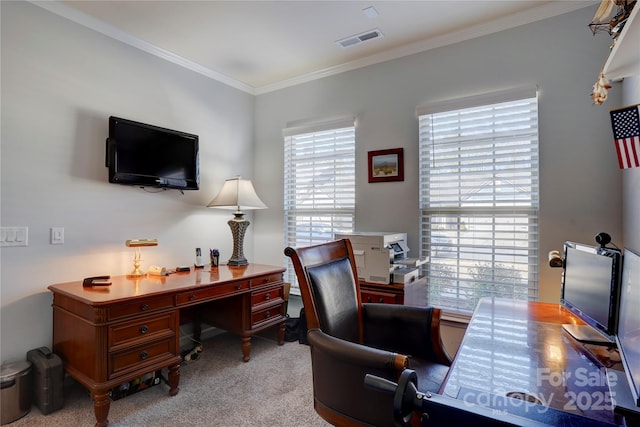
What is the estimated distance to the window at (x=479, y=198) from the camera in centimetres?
246

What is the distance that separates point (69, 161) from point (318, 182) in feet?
7.09

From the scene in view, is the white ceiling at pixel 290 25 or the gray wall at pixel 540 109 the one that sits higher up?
the white ceiling at pixel 290 25

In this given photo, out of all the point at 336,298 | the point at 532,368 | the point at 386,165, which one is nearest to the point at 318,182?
the point at 386,165

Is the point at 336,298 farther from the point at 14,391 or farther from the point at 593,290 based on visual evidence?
the point at 14,391

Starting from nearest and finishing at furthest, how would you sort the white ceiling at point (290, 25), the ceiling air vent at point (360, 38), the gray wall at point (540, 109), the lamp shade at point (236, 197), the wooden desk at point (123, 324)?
the wooden desk at point (123, 324)
the gray wall at point (540, 109)
the white ceiling at point (290, 25)
the ceiling air vent at point (360, 38)
the lamp shade at point (236, 197)

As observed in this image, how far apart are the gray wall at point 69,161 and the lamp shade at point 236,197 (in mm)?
306

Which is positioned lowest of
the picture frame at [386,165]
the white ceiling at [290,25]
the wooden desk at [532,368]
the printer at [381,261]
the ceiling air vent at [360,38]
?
the wooden desk at [532,368]

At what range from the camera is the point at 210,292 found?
2.44 meters

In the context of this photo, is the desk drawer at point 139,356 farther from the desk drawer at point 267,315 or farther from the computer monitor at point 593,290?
the computer monitor at point 593,290

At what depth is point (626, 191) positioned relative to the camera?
204 cm

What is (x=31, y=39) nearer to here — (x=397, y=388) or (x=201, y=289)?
(x=201, y=289)

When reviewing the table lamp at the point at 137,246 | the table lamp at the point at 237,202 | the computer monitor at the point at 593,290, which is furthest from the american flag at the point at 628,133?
the table lamp at the point at 137,246

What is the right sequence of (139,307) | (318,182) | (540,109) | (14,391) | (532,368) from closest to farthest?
(532,368) → (14,391) → (139,307) → (540,109) → (318,182)

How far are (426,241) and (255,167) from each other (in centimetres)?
221
